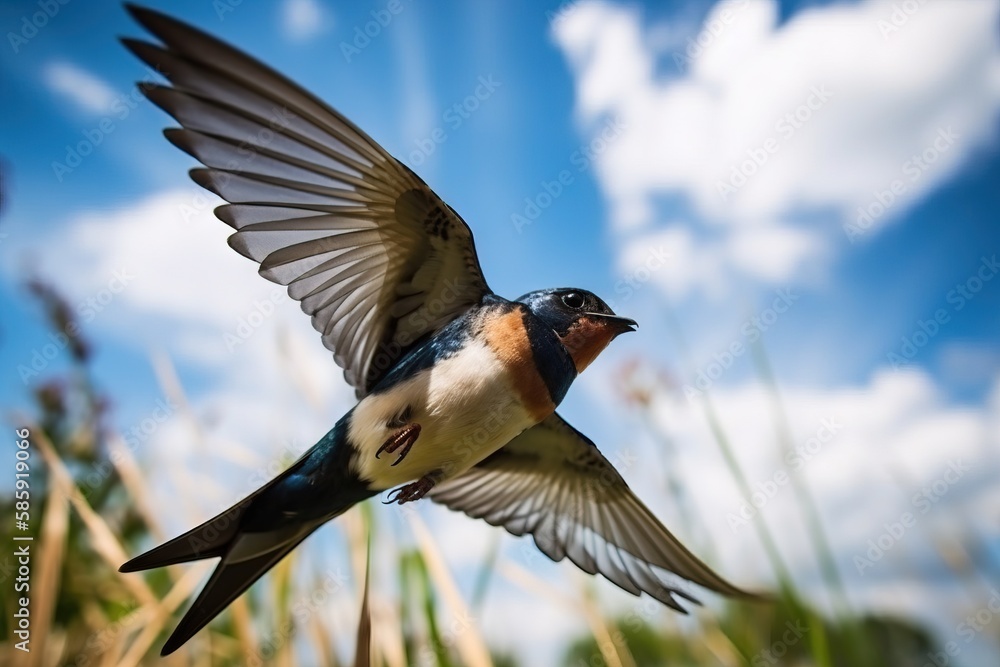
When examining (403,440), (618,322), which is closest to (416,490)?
(403,440)

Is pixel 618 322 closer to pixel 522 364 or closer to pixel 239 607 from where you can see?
pixel 522 364

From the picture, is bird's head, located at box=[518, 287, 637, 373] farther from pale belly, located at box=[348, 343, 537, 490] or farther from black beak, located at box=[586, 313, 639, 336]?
pale belly, located at box=[348, 343, 537, 490]

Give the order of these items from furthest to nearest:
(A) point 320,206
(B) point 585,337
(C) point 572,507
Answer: (C) point 572,507, (B) point 585,337, (A) point 320,206

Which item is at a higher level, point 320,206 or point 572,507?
point 320,206

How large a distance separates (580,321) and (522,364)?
174 millimetres

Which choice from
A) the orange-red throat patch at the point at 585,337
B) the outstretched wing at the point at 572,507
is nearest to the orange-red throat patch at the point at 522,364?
the orange-red throat patch at the point at 585,337

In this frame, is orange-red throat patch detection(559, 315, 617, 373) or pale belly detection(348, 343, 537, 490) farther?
orange-red throat patch detection(559, 315, 617, 373)

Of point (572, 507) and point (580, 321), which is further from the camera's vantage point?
point (572, 507)

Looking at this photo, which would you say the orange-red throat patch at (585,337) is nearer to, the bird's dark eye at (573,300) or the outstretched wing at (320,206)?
the bird's dark eye at (573,300)

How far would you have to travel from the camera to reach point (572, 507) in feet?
4.98

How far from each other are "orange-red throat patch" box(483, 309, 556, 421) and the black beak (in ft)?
0.55

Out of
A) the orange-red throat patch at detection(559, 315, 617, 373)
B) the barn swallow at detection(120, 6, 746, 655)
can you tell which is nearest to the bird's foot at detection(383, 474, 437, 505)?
the barn swallow at detection(120, 6, 746, 655)

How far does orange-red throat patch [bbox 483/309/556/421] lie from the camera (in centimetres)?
104

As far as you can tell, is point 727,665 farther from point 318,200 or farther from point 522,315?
point 318,200
